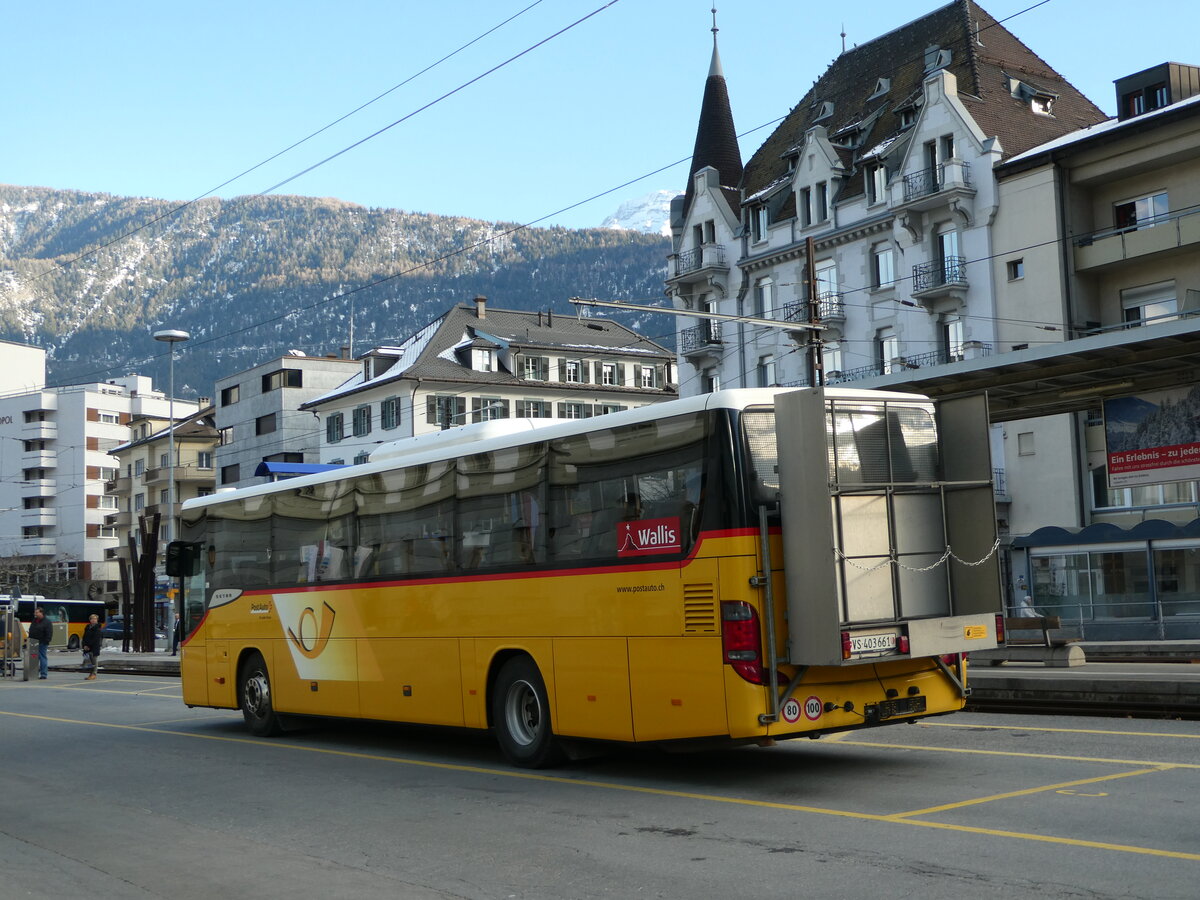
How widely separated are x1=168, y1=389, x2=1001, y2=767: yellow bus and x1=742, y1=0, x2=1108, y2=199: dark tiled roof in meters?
39.8

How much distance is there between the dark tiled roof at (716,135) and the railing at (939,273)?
16.0 m

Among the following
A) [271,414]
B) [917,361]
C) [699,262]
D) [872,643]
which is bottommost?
[872,643]

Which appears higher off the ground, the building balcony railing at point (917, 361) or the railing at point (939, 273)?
the railing at point (939, 273)

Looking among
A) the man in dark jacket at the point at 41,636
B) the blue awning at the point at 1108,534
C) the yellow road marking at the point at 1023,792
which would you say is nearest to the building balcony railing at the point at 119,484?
the man in dark jacket at the point at 41,636

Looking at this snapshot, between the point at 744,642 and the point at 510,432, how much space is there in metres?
4.31

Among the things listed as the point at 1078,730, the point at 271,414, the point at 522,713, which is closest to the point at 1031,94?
the point at 1078,730

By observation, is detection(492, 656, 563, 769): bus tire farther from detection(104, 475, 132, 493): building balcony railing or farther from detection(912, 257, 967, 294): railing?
detection(104, 475, 132, 493): building balcony railing

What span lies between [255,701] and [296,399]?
75.6 metres

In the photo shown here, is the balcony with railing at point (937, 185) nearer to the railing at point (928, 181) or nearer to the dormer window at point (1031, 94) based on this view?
the railing at point (928, 181)

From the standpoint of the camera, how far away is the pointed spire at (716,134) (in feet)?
210

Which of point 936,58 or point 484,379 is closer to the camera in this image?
point 936,58

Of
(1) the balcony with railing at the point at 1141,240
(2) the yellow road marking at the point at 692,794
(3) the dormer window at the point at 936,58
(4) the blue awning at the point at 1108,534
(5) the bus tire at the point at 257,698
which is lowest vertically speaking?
(2) the yellow road marking at the point at 692,794

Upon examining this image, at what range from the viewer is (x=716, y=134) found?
64.8 meters

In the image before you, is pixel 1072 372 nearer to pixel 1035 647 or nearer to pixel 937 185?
pixel 1035 647
